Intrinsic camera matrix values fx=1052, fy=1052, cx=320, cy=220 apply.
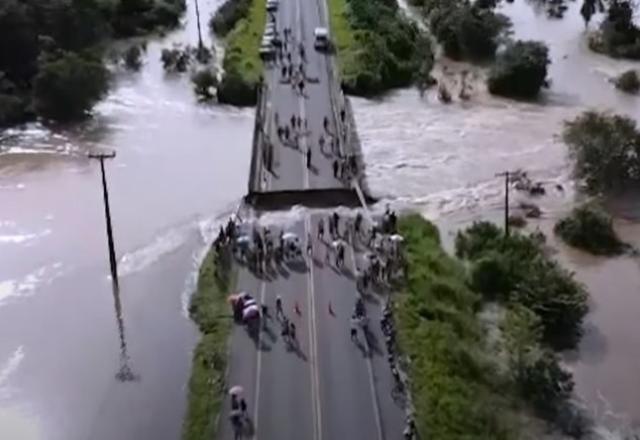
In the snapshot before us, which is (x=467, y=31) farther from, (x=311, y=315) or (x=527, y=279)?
(x=311, y=315)

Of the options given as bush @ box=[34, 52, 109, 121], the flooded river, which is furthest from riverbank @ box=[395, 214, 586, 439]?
bush @ box=[34, 52, 109, 121]

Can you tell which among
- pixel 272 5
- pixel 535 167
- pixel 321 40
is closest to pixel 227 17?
pixel 272 5

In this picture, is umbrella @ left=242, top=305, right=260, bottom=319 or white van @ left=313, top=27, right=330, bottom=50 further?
white van @ left=313, top=27, right=330, bottom=50

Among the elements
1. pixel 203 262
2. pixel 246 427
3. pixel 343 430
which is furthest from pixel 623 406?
pixel 203 262

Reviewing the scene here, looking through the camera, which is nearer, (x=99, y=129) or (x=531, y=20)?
(x=99, y=129)

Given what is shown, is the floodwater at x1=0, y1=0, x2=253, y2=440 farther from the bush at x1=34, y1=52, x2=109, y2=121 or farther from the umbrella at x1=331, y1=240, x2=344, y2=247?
the umbrella at x1=331, y1=240, x2=344, y2=247

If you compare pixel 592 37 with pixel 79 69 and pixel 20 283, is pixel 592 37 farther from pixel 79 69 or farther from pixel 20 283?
pixel 20 283

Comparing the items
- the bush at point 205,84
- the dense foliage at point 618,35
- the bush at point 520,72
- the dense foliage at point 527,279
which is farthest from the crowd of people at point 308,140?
the dense foliage at point 618,35
